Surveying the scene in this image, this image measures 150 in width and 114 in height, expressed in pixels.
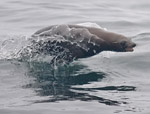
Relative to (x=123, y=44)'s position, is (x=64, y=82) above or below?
below

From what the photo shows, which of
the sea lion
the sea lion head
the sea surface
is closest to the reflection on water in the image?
the sea surface

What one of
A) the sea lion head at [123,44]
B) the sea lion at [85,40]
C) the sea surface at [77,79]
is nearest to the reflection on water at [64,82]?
the sea surface at [77,79]

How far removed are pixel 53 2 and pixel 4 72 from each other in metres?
10.1

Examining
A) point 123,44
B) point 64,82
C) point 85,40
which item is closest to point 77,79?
point 64,82

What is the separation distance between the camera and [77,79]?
938 centimetres

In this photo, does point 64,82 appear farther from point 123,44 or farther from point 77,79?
point 123,44

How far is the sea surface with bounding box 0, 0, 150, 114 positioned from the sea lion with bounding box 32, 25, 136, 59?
0.39 meters

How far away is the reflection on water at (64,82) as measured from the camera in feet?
26.6

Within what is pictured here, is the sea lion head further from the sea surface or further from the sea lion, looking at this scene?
the sea surface

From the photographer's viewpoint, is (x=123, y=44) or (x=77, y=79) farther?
(x=123, y=44)

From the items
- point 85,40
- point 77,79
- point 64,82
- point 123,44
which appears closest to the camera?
point 64,82

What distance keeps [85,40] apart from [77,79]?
2.88ft

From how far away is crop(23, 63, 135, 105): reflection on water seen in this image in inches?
319

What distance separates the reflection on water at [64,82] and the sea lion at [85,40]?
40 centimetres
